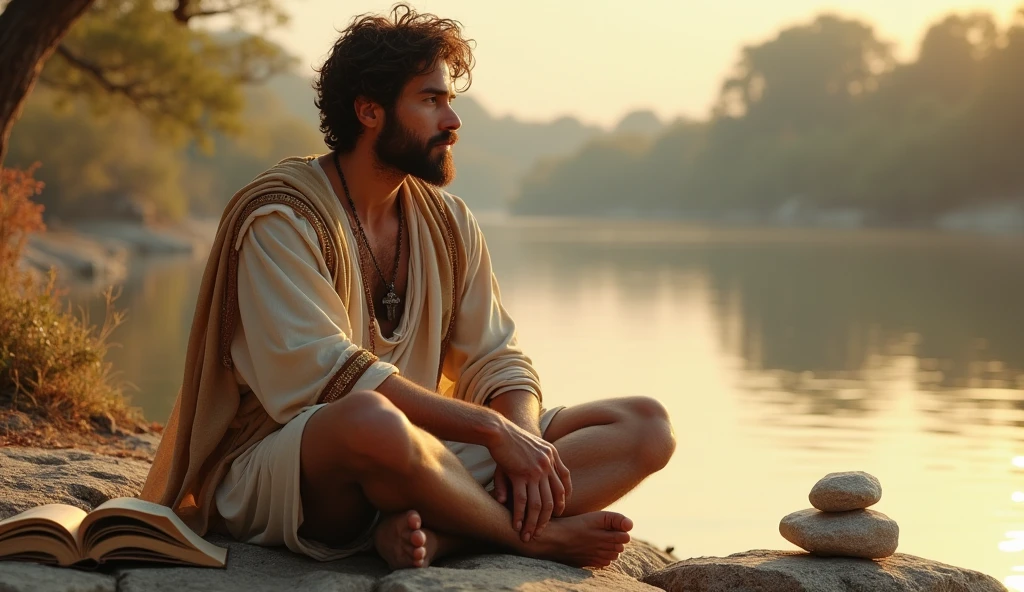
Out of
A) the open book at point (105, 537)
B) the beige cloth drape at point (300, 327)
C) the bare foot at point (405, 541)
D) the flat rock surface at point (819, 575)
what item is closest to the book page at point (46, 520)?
the open book at point (105, 537)

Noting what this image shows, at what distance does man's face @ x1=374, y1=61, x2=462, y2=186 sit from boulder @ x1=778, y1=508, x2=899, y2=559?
1517 millimetres

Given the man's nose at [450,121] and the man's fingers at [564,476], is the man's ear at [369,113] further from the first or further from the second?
the man's fingers at [564,476]

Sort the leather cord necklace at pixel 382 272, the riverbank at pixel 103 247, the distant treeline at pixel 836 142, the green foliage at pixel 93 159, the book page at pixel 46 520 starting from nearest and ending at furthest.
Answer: the book page at pixel 46 520 < the leather cord necklace at pixel 382 272 < the riverbank at pixel 103 247 < the green foliage at pixel 93 159 < the distant treeline at pixel 836 142

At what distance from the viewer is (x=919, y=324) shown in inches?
581

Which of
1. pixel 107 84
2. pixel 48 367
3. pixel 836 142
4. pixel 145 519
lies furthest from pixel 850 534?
pixel 836 142

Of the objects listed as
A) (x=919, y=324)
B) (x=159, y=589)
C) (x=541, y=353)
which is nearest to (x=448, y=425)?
(x=159, y=589)

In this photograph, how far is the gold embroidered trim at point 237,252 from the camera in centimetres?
325

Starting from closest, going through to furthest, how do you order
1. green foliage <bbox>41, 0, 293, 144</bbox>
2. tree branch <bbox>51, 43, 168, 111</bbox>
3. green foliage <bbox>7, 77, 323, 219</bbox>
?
tree branch <bbox>51, 43, 168, 111</bbox> → green foliage <bbox>41, 0, 293, 144</bbox> → green foliage <bbox>7, 77, 323, 219</bbox>

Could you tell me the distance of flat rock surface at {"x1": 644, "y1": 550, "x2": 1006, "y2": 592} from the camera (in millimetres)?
3430

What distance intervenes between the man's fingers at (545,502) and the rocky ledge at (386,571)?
10 centimetres

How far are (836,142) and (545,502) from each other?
7538 cm

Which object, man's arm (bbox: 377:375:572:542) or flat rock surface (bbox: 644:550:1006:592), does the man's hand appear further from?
flat rock surface (bbox: 644:550:1006:592)

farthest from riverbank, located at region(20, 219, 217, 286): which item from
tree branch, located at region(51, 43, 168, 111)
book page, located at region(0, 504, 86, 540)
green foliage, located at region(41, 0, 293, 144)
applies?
book page, located at region(0, 504, 86, 540)

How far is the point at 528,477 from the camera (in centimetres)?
304
